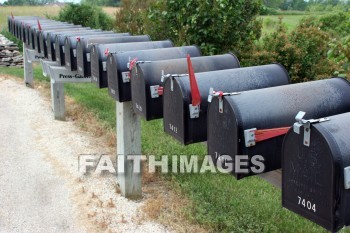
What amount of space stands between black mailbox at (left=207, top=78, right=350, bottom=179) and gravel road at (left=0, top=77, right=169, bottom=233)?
1442 millimetres

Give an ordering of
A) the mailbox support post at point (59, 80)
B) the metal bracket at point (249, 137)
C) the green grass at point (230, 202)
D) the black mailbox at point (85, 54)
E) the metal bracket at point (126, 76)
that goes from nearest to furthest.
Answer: the metal bracket at point (249, 137) < the green grass at point (230, 202) < the metal bracket at point (126, 76) < the black mailbox at point (85, 54) < the mailbox support post at point (59, 80)

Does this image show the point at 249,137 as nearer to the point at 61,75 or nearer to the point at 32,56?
the point at 61,75

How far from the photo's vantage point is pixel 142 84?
3.26 meters

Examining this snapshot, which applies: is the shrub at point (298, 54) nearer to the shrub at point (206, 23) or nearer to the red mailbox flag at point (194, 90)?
→ the shrub at point (206, 23)

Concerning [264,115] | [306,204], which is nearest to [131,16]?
[264,115]

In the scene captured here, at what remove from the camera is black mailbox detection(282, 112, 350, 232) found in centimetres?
178

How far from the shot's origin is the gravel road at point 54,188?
3.76m

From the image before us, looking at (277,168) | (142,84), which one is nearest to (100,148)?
(142,84)

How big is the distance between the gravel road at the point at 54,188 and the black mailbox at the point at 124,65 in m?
0.99

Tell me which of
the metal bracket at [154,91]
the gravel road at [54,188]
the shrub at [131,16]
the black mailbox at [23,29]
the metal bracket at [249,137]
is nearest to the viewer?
the metal bracket at [249,137]

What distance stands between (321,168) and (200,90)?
1070 mm

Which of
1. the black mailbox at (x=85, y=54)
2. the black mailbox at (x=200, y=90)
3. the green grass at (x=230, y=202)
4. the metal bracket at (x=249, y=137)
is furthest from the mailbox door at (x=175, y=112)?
the black mailbox at (x=85, y=54)

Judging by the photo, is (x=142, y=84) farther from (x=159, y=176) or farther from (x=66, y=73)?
(x=66, y=73)

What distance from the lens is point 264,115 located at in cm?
229
